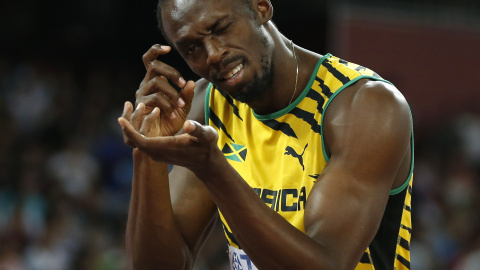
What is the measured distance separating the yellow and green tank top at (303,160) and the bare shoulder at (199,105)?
0.86 ft

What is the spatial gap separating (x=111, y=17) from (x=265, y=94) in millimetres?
7119

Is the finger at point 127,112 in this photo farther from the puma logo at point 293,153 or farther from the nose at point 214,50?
the puma logo at point 293,153

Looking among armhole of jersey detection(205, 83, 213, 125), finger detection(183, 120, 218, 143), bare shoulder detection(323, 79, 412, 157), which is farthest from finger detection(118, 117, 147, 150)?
armhole of jersey detection(205, 83, 213, 125)

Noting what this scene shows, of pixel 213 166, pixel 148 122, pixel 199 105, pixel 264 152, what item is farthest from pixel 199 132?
pixel 199 105

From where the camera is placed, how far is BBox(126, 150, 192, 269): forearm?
2.65 metres

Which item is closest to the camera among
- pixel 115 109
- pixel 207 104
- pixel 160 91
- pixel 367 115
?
pixel 367 115

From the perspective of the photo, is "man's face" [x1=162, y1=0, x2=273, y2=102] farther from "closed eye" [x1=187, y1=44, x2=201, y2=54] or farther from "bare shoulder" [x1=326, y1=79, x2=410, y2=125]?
"bare shoulder" [x1=326, y1=79, x2=410, y2=125]

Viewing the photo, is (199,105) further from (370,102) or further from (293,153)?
(370,102)

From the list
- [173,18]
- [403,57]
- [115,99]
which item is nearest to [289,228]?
[173,18]

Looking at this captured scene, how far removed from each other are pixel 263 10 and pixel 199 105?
54 cm

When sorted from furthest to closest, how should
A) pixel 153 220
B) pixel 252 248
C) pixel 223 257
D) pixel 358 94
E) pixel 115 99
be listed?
pixel 115 99, pixel 223 257, pixel 153 220, pixel 358 94, pixel 252 248

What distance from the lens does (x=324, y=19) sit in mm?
9727

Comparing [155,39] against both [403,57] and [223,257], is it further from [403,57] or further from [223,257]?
[223,257]

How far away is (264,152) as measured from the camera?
281 centimetres
